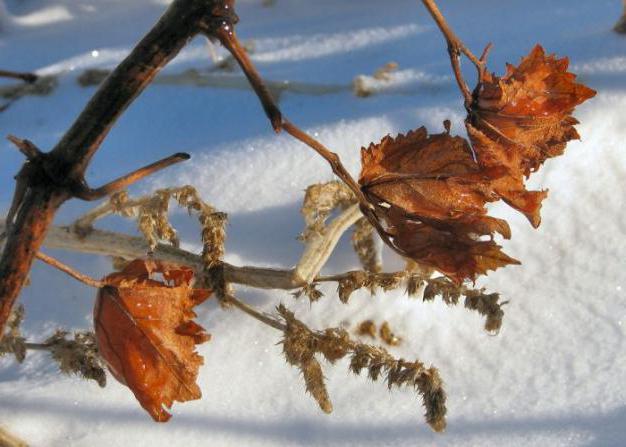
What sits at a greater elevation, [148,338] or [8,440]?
[148,338]

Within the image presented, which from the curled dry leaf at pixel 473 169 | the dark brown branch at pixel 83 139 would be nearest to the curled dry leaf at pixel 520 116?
the curled dry leaf at pixel 473 169

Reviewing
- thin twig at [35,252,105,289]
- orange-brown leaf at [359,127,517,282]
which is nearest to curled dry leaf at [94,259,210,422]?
thin twig at [35,252,105,289]

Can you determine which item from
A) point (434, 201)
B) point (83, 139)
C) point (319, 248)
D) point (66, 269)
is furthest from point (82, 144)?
point (319, 248)

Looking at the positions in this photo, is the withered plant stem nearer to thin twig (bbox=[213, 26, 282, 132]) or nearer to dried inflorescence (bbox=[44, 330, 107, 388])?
thin twig (bbox=[213, 26, 282, 132])

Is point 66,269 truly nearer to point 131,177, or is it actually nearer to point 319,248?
point 131,177

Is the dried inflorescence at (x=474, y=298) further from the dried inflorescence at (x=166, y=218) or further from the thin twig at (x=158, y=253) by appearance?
the dried inflorescence at (x=166, y=218)

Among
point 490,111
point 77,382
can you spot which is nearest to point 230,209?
point 77,382

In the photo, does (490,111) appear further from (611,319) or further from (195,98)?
(195,98)
